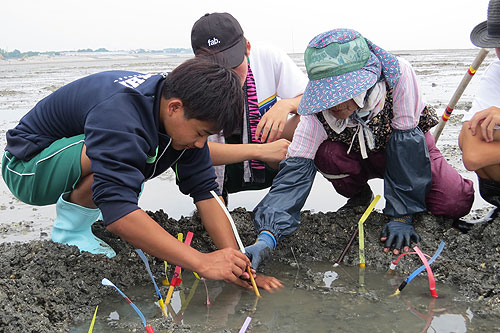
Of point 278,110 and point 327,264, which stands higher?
point 278,110

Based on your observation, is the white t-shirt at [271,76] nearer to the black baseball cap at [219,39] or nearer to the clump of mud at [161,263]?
the black baseball cap at [219,39]

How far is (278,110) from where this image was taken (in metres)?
3.18

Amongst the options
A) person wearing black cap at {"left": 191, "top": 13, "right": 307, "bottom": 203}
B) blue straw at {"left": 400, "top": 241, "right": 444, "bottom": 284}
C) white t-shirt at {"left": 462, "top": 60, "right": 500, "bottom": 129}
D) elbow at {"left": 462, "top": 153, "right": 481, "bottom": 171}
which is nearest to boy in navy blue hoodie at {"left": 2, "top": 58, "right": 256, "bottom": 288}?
person wearing black cap at {"left": 191, "top": 13, "right": 307, "bottom": 203}

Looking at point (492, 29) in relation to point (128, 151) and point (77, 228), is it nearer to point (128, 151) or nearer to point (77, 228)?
point (128, 151)

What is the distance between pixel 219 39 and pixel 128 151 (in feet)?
3.84

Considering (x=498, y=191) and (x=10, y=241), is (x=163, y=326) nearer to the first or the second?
(x=10, y=241)

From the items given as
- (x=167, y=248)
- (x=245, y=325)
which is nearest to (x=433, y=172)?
(x=245, y=325)

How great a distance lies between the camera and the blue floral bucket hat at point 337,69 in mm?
2381

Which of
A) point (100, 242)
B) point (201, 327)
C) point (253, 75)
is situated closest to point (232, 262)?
point (201, 327)

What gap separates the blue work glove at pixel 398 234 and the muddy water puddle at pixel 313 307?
0.74 ft

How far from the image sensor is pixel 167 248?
2119 millimetres

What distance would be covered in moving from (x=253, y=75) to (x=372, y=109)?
1041 mm

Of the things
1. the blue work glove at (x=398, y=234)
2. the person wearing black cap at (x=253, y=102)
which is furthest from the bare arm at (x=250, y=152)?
the blue work glove at (x=398, y=234)

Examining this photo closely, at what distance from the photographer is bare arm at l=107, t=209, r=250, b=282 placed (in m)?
2.09
